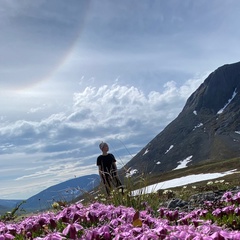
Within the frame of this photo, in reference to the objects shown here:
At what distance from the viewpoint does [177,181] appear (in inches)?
4072

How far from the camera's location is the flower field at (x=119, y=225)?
4.00 m

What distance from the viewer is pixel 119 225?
191 inches

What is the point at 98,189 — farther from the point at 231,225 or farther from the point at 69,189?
the point at 231,225

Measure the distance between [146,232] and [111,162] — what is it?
387 inches

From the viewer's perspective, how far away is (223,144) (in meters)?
192

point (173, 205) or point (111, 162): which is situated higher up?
point (111, 162)

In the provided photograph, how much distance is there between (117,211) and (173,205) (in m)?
A: 7.33

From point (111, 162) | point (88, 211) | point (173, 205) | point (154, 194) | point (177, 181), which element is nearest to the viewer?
point (88, 211)

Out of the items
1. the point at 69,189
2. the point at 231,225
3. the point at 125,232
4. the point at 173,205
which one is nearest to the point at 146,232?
the point at 125,232

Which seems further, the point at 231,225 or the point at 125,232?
the point at 231,225

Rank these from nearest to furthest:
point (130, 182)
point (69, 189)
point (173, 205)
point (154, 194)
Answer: point (69, 189) < point (130, 182) < point (154, 194) < point (173, 205)

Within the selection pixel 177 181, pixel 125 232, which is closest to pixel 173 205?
pixel 125 232

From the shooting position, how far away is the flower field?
13.1 feet

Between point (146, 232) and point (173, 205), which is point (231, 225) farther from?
point (173, 205)
